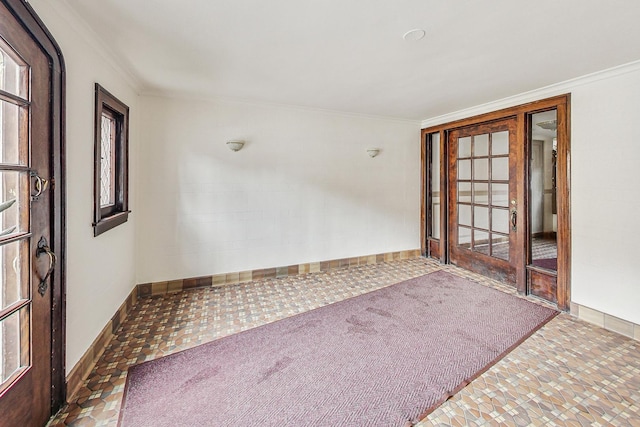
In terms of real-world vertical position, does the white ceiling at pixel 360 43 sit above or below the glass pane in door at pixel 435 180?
above

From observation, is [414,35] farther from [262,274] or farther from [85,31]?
[262,274]

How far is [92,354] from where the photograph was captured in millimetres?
2012

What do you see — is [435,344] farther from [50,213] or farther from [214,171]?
[214,171]

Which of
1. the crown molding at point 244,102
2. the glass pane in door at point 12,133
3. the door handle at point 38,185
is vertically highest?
the crown molding at point 244,102

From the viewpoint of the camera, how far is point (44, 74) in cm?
143

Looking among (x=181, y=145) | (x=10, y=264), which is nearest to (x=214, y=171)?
(x=181, y=145)

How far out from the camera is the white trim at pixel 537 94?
8.11ft

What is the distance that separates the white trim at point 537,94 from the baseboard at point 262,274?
2193mm

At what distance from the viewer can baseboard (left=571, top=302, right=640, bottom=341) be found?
241 centimetres

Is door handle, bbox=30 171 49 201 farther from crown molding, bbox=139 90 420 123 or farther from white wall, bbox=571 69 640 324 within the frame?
white wall, bbox=571 69 640 324

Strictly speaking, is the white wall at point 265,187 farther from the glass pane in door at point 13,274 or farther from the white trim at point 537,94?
the glass pane in door at point 13,274

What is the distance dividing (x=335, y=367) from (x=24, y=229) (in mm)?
1904

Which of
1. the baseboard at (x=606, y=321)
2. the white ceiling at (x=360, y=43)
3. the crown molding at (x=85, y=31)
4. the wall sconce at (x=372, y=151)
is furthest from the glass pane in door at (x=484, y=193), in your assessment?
the crown molding at (x=85, y=31)

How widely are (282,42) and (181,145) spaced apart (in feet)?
6.23
